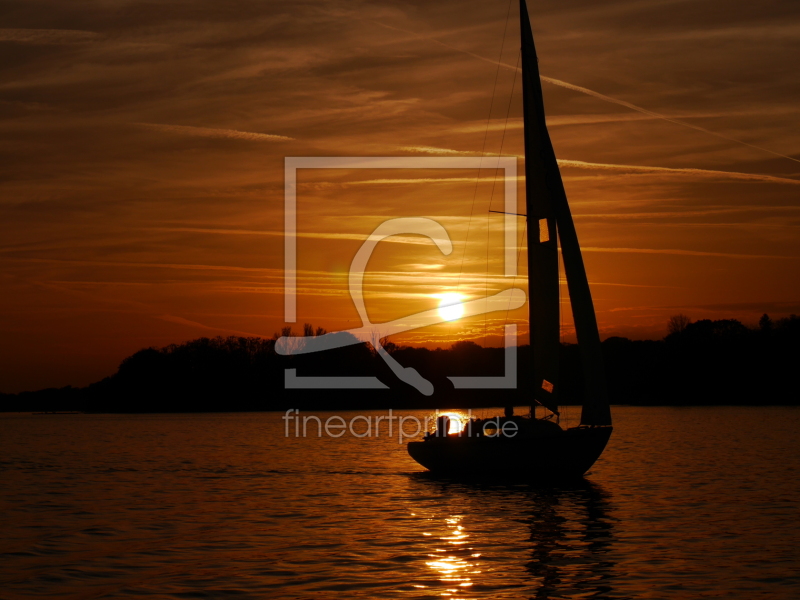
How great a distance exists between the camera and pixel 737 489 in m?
37.7

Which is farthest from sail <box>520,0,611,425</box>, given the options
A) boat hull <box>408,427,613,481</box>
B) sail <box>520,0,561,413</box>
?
boat hull <box>408,427,613,481</box>

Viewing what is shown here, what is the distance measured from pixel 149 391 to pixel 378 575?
175 metres

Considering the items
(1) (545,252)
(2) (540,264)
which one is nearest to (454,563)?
(2) (540,264)

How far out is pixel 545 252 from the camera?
36719 millimetres

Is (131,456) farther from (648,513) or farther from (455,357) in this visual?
(455,357)

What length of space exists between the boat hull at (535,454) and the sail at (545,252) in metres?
1.38

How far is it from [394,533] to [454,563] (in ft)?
17.1

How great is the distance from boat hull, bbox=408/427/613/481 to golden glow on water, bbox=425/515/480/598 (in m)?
8.22

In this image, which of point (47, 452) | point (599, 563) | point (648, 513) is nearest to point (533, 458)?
point (648, 513)

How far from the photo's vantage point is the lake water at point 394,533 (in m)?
19.8

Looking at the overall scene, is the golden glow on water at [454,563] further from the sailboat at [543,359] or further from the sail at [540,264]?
the sail at [540,264]

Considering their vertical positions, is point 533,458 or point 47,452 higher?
point 533,458

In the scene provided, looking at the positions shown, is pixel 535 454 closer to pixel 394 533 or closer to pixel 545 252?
pixel 545 252

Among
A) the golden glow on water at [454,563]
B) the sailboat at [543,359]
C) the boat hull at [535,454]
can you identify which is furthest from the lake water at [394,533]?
the sailboat at [543,359]
